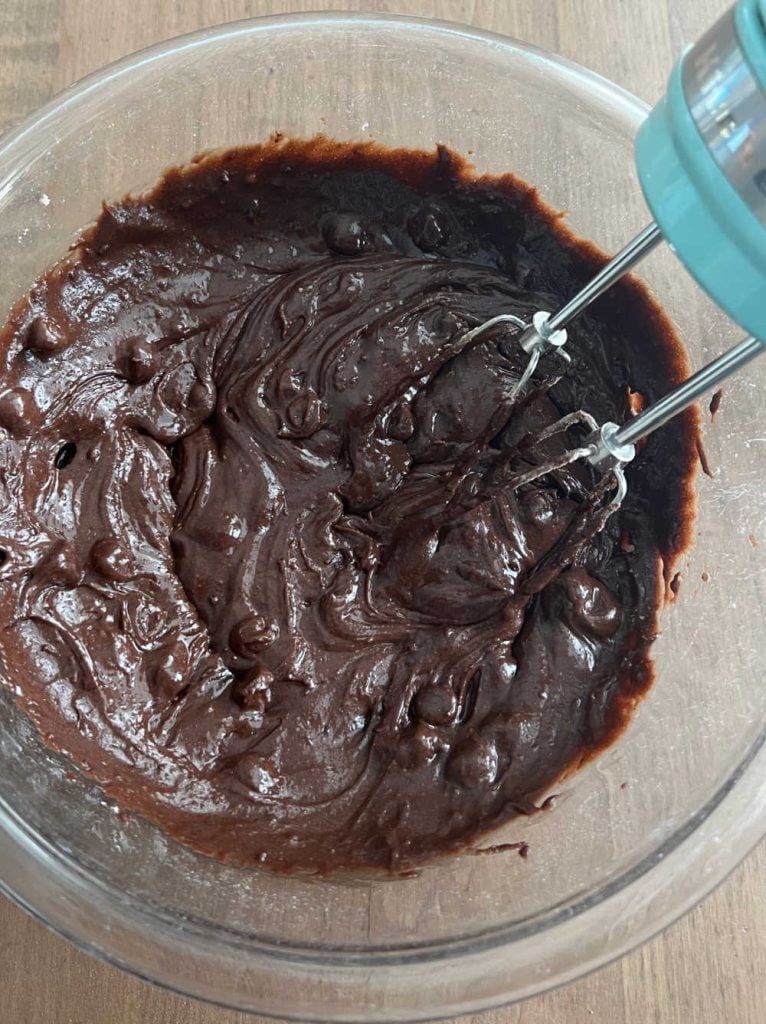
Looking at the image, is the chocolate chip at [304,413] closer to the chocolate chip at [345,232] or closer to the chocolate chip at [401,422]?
the chocolate chip at [401,422]

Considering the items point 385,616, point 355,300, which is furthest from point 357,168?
point 385,616

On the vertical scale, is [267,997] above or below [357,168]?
below

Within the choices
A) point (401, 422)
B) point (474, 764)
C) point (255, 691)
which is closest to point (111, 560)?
point (255, 691)

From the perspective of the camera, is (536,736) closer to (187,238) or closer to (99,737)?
(99,737)

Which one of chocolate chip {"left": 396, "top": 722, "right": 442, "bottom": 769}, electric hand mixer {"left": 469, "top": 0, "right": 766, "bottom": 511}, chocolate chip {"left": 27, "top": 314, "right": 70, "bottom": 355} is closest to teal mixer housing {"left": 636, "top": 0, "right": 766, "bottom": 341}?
electric hand mixer {"left": 469, "top": 0, "right": 766, "bottom": 511}

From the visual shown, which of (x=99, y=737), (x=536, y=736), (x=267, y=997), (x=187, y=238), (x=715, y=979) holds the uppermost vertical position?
(x=187, y=238)

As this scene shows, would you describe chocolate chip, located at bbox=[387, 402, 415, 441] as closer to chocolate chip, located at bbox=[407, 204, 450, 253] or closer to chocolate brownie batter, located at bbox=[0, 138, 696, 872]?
chocolate brownie batter, located at bbox=[0, 138, 696, 872]
